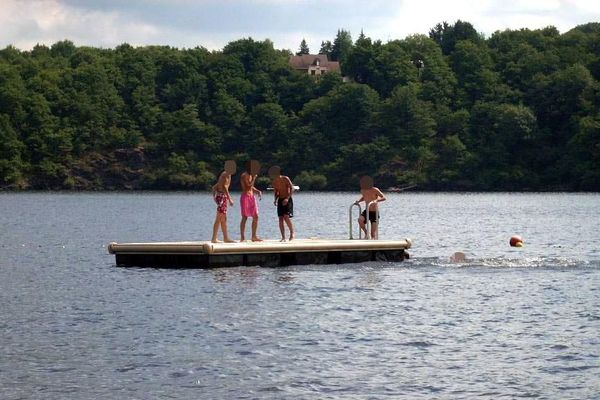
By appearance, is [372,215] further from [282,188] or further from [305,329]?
[305,329]

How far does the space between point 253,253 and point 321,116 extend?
406 ft

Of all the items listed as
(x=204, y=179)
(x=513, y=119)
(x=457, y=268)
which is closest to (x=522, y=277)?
(x=457, y=268)

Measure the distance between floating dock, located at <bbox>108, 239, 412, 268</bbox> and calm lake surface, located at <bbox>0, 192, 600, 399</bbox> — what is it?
0.29m

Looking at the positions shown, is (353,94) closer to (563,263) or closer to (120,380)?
(563,263)

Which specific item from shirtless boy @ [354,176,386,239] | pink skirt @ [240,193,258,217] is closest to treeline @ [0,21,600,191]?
shirtless boy @ [354,176,386,239]

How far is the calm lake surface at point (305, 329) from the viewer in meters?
19.5

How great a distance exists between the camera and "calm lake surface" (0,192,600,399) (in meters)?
19.5

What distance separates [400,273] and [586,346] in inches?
469

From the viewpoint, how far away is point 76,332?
23.9m

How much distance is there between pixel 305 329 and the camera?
2453cm

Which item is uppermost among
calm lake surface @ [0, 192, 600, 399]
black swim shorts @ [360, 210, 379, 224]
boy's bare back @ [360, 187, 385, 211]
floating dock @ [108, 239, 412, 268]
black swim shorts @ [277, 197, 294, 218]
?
boy's bare back @ [360, 187, 385, 211]

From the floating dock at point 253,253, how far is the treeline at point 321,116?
10096cm

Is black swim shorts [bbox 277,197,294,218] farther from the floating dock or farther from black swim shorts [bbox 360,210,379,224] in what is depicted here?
black swim shorts [bbox 360,210,379,224]

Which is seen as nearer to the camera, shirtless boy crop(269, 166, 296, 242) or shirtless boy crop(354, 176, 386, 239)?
shirtless boy crop(269, 166, 296, 242)
